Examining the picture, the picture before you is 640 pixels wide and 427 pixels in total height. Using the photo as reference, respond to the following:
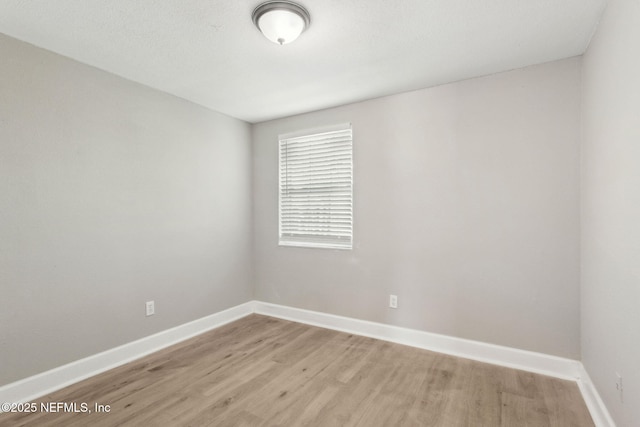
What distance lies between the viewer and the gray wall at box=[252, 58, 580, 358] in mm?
2410

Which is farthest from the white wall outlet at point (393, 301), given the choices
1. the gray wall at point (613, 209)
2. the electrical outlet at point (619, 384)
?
the electrical outlet at point (619, 384)

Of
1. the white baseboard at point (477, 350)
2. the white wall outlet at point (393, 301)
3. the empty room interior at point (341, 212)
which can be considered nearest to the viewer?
the empty room interior at point (341, 212)

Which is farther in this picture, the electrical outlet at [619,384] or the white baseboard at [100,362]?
the white baseboard at [100,362]

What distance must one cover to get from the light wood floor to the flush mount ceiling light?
240 cm

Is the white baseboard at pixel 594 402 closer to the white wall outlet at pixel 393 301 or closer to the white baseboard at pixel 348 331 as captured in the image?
the white baseboard at pixel 348 331

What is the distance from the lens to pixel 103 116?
2.59 m

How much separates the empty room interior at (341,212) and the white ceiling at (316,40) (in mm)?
19

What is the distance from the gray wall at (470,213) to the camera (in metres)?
2.41

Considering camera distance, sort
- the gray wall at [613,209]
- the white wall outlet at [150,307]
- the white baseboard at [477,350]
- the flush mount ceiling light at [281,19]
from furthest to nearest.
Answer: the white wall outlet at [150,307]
the white baseboard at [477,350]
the flush mount ceiling light at [281,19]
the gray wall at [613,209]

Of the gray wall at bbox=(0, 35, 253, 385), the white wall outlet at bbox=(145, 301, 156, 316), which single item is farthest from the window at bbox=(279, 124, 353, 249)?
the white wall outlet at bbox=(145, 301, 156, 316)

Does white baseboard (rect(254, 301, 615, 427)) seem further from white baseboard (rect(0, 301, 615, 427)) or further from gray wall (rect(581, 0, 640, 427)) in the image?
gray wall (rect(581, 0, 640, 427))

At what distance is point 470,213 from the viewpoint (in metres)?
2.74

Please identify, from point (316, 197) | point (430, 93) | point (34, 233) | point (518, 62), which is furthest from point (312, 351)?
point (518, 62)

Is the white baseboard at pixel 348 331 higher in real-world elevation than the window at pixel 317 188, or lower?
lower
